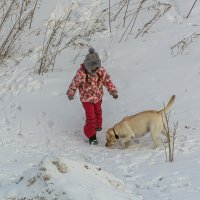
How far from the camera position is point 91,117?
8594mm

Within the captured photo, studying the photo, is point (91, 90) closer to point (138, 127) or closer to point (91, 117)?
point (91, 117)

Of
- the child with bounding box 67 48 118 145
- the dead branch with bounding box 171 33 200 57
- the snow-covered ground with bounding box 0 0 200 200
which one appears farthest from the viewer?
the dead branch with bounding box 171 33 200 57

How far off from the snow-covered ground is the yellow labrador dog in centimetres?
17

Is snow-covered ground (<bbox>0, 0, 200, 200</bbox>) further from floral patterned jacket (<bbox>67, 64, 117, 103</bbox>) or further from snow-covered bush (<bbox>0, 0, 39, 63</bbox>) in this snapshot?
floral patterned jacket (<bbox>67, 64, 117, 103</bbox>)

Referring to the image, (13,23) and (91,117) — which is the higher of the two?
(13,23)

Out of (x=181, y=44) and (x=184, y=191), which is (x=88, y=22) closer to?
(x=181, y=44)

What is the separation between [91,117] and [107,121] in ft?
1.64

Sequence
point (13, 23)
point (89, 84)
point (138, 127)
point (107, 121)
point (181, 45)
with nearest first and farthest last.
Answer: point (138, 127), point (89, 84), point (107, 121), point (181, 45), point (13, 23)

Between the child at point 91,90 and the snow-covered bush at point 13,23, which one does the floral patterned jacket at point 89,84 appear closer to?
the child at point 91,90

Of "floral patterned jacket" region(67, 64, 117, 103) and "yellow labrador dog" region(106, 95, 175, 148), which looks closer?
"yellow labrador dog" region(106, 95, 175, 148)

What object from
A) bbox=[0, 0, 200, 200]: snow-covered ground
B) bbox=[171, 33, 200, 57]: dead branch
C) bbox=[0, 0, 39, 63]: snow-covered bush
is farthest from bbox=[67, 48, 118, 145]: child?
bbox=[0, 0, 39, 63]: snow-covered bush

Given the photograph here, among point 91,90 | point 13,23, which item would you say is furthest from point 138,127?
point 13,23

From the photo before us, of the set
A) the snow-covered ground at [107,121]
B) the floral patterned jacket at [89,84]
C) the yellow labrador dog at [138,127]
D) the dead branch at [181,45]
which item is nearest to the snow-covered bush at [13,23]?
the snow-covered ground at [107,121]

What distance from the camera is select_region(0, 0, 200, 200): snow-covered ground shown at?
5.96 meters
